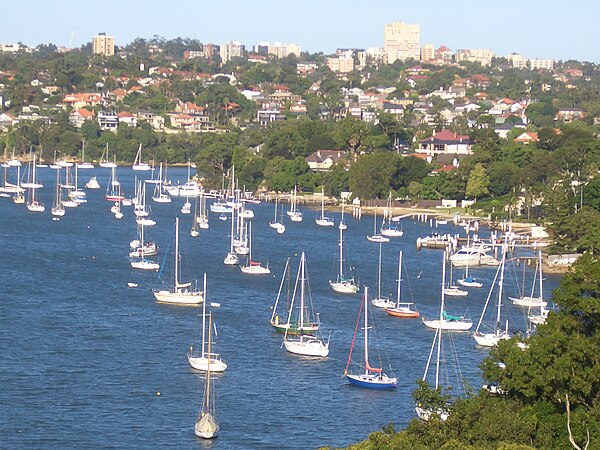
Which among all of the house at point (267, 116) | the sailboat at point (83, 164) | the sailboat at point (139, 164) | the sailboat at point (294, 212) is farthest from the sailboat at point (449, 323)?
the house at point (267, 116)

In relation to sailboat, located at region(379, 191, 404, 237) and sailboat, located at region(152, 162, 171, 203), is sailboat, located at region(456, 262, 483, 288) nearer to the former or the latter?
sailboat, located at region(379, 191, 404, 237)

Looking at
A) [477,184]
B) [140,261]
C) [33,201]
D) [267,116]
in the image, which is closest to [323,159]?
[477,184]

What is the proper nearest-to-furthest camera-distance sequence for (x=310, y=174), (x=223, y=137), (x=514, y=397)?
(x=514, y=397) < (x=310, y=174) < (x=223, y=137)

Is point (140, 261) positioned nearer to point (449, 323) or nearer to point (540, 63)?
point (449, 323)

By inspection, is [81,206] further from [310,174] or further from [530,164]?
[530,164]

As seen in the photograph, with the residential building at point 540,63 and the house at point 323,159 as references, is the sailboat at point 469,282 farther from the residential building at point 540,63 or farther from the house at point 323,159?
the residential building at point 540,63

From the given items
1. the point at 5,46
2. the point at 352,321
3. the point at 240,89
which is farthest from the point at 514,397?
the point at 5,46
